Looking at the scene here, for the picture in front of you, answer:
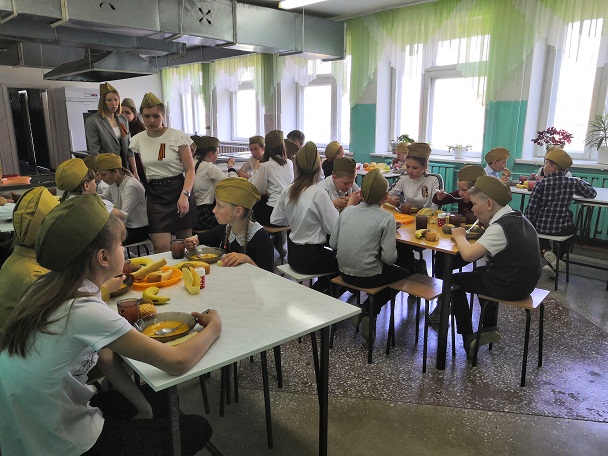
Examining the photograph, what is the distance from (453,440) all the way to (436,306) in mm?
1498

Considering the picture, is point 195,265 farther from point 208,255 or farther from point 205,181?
point 205,181

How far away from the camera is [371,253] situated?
112 inches

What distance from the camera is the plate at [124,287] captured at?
6.28ft

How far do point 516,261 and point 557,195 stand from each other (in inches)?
75.7

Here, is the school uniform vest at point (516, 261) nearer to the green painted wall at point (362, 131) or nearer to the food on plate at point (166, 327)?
the food on plate at point (166, 327)

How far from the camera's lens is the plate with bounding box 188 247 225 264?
7.77 ft

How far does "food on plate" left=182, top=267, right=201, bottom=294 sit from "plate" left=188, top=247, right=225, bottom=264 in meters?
0.30

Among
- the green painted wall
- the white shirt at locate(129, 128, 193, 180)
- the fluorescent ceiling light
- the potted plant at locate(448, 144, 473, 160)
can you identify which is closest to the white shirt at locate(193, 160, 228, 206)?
the white shirt at locate(129, 128, 193, 180)

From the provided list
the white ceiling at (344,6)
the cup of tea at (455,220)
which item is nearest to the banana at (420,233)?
the cup of tea at (455,220)

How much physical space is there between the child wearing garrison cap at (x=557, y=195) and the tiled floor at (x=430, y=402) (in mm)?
1089

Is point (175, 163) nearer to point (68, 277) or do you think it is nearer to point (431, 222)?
point (431, 222)

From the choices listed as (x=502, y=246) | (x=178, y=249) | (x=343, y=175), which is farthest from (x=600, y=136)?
(x=178, y=249)

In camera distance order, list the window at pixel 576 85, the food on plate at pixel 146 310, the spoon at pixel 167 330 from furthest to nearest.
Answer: the window at pixel 576 85 → the food on plate at pixel 146 310 → the spoon at pixel 167 330

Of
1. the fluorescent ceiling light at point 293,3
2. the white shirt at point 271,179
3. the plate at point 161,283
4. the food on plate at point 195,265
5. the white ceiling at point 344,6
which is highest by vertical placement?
the white ceiling at point 344,6
